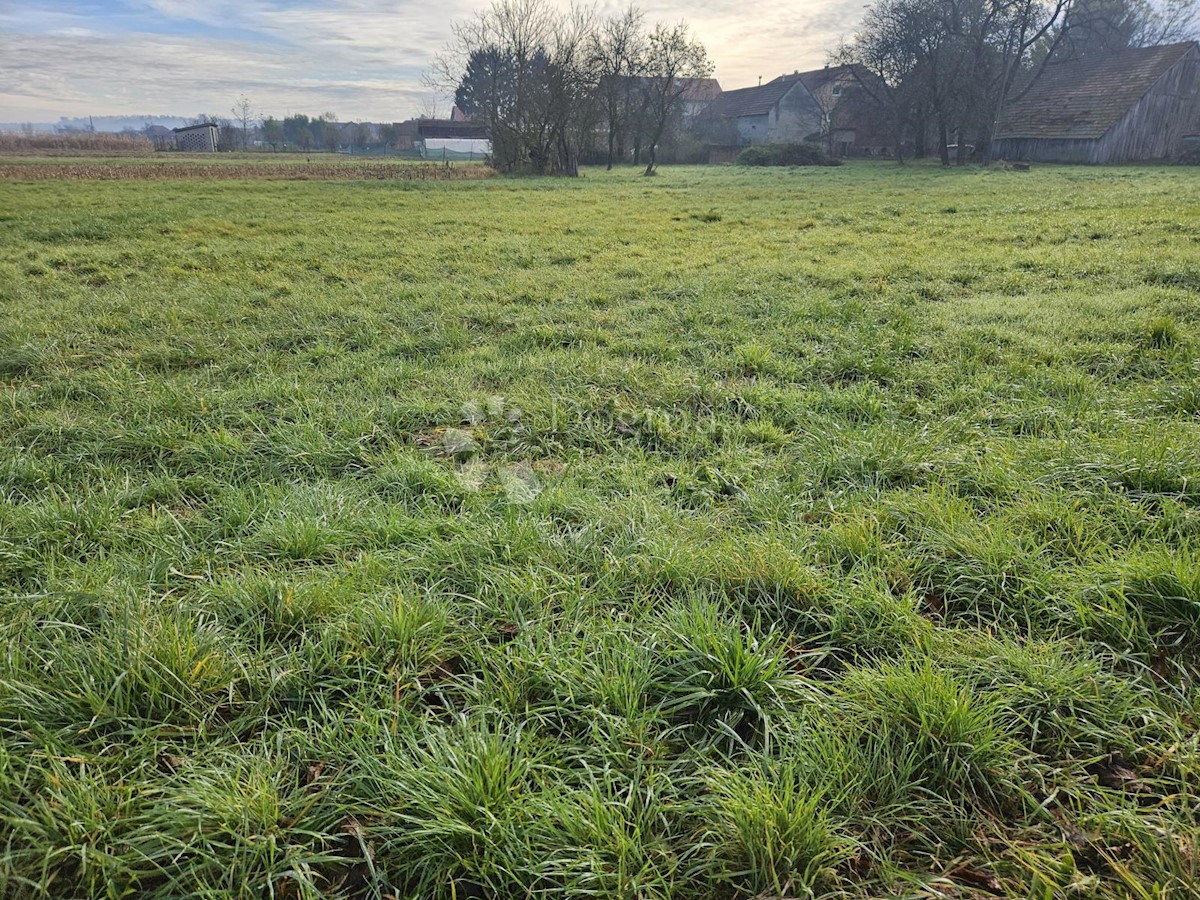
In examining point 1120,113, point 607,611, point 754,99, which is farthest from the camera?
point 754,99

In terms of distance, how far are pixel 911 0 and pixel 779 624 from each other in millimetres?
41813

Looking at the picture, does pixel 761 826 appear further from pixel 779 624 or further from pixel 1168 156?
pixel 1168 156

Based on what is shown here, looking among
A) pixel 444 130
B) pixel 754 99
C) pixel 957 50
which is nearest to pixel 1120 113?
pixel 957 50

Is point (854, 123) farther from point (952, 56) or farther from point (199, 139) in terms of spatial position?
point (199, 139)

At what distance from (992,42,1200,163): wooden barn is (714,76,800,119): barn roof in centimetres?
2571

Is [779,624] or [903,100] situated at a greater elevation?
A: [903,100]

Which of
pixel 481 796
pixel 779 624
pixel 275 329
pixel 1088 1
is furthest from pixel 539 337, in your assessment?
pixel 1088 1

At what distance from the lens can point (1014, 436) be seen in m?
3.46

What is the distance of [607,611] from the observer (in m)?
2.19

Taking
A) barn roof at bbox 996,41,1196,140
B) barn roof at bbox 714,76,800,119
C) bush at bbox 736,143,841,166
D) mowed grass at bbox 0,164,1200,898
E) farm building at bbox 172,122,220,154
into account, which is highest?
barn roof at bbox 714,76,800,119

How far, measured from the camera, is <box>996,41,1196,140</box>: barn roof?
3241cm

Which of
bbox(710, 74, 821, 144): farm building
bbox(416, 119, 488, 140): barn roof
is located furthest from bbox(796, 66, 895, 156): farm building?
bbox(416, 119, 488, 140): barn roof

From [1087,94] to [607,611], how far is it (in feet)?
151

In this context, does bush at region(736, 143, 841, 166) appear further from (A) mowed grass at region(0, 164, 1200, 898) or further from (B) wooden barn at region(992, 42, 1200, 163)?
(A) mowed grass at region(0, 164, 1200, 898)
